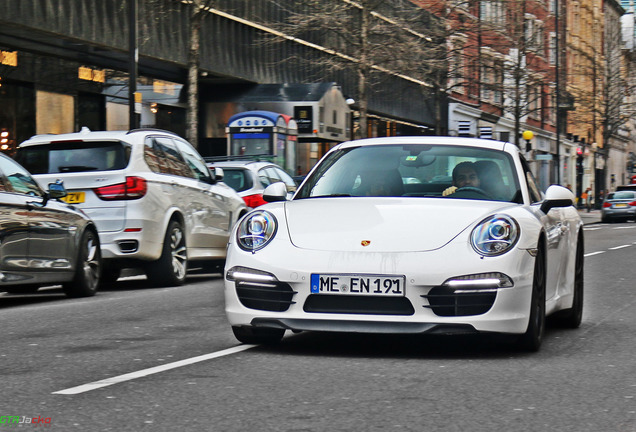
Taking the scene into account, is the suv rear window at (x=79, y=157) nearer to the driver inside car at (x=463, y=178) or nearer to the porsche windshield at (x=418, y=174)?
the porsche windshield at (x=418, y=174)

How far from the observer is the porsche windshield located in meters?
8.19

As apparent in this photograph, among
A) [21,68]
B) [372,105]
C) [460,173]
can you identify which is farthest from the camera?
[372,105]

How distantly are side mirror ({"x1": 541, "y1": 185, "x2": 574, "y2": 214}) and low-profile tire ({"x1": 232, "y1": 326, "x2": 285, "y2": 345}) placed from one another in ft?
6.60

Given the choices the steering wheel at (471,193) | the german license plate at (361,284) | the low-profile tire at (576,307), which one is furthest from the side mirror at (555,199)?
the german license plate at (361,284)

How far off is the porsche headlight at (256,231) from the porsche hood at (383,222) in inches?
4.6

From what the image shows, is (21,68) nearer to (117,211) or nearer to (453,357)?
(117,211)

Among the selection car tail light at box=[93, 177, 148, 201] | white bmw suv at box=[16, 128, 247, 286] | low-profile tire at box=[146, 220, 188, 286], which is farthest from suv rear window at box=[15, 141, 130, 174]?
low-profile tire at box=[146, 220, 188, 286]

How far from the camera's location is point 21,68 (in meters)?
27.6

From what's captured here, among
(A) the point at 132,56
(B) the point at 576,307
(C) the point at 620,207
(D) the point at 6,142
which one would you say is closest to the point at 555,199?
(B) the point at 576,307

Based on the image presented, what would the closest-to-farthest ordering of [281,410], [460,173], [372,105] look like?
1. [281,410]
2. [460,173]
3. [372,105]

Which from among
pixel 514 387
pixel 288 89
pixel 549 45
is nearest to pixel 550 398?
pixel 514 387

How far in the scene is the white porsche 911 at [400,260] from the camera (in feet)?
23.2

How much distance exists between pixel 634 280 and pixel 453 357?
8.51 meters

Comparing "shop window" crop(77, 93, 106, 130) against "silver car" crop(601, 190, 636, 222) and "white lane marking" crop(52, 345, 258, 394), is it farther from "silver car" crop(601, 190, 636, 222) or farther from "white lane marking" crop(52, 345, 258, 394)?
"silver car" crop(601, 190, 636, 222)
